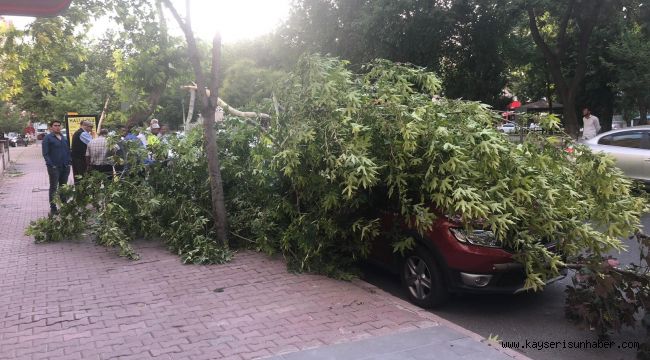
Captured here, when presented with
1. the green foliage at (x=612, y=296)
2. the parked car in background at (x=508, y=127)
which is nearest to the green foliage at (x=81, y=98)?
the parked car in background at (x=508, y=127)

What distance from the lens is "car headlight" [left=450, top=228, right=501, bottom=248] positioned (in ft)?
16.1

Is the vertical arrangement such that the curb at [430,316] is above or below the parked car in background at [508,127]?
below

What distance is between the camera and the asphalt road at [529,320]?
433 centimetres

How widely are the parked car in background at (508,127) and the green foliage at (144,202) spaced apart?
3.88 metres

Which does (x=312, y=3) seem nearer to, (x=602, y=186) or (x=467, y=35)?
(x=467, y=35)

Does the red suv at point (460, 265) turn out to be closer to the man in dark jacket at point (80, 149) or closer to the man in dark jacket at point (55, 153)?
the man in dark jacket at point (55, 153)

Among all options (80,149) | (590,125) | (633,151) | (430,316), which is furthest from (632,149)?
(80,149)

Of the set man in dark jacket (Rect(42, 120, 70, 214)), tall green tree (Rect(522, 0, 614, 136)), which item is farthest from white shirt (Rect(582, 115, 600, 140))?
man in dark jacket (Rect(42, 120, 70, 214))

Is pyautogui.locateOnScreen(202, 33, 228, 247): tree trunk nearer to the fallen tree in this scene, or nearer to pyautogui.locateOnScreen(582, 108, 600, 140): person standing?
the fallen tree

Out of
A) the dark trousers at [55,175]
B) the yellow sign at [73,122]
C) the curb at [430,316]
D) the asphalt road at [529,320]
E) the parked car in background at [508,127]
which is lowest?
the asphalt road at [529,320]

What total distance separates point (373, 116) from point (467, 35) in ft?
60.5

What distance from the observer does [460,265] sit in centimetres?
490

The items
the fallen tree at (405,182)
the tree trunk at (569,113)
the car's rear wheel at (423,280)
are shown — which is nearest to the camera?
the fallen tree at (405,182)

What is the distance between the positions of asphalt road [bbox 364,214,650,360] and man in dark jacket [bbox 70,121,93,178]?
742 cm
